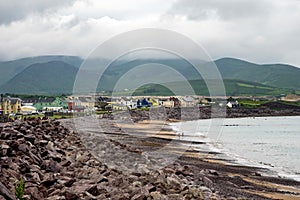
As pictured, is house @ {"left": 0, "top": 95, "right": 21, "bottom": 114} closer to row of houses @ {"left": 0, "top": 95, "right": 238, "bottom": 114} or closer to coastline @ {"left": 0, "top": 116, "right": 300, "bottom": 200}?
row of houses @ {"left": 0, "top": 95, "right": 238, "bottom": 114}

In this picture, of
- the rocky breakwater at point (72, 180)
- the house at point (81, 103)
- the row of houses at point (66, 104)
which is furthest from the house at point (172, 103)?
the rocky breakwater at point (72, 180)

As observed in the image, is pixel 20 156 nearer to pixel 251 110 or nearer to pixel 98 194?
pixel 98 194

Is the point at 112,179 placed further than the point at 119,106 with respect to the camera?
No

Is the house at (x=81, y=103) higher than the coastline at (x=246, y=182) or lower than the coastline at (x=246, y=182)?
higher

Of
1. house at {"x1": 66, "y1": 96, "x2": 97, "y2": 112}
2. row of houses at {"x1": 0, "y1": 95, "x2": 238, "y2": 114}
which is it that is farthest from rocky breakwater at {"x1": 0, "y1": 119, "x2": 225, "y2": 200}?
house at {"x1": 66, "y1": 96, "x2": 97, "y2": 112}

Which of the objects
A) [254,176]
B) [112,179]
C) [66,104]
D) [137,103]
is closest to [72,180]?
[112,179]

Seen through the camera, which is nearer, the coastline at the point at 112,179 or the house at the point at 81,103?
the coastline at the point at 112,179

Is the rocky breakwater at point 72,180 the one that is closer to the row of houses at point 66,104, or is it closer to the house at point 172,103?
the row of houses at point 66,104

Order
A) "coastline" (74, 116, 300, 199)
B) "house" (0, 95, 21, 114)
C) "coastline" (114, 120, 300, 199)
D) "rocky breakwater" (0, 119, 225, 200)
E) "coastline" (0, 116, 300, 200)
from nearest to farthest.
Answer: "rocky breakwater" (0, 119, 225, 200), "coastline" (0, 116, 300, 200), "coastline" (74, 116, 300, 199), "coastline" (114, 120, 300, 199), "house" (0, 95, 21, 114)

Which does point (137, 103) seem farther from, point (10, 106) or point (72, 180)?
point (72, 180)

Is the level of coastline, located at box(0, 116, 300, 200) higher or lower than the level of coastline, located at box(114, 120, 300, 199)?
higher

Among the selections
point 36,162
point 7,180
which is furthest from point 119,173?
point 7,180

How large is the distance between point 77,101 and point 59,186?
114707 millimetres

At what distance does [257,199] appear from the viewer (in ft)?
63.3
